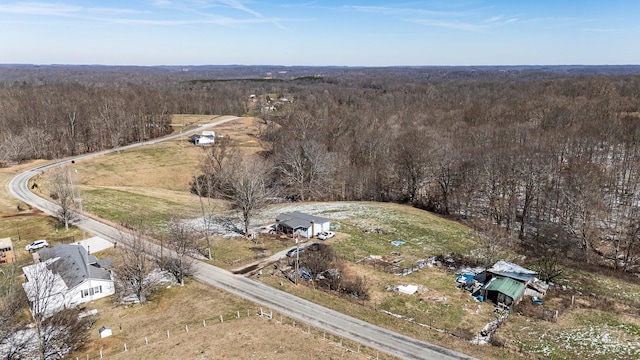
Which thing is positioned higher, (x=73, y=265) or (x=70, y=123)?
(x=70, y=123)

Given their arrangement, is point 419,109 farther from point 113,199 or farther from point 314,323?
point 314,323

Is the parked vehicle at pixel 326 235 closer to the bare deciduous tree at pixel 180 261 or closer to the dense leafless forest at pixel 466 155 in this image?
the bare deciduous tree at pixel 180 261

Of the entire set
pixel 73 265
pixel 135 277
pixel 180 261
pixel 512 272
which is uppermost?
pixel 73 265

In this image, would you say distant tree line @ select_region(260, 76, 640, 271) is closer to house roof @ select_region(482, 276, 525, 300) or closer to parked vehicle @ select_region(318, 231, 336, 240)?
house roof @ select_region(482, 276, 525, 300)

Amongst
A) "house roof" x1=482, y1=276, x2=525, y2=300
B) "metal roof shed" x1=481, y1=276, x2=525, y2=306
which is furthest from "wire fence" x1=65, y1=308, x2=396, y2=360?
"house roof" x1=482, y1=276, x2=525, y2=300

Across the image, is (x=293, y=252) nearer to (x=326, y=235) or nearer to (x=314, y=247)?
(x=314, y=247)

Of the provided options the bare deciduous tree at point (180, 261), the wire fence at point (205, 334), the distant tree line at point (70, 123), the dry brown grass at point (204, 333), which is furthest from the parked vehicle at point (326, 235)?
the distant tree line at point (70, 123)

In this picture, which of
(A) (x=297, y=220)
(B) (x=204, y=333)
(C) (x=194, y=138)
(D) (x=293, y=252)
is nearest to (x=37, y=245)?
(B) (x=204, y=333)
